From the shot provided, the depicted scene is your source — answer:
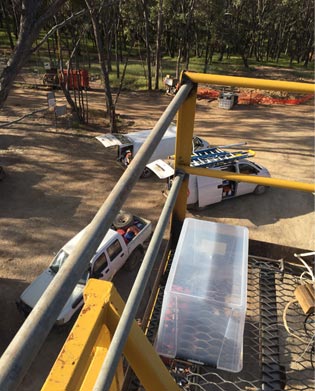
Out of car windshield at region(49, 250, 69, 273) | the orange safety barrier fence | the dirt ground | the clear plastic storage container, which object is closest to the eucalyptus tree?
car windshield at region(49, 250, 69, 273)

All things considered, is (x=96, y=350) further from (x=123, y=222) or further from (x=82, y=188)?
(x=82, y=188)

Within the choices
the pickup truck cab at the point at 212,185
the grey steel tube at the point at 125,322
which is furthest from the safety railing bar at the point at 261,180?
the pickup truck cab at the point at 212,185

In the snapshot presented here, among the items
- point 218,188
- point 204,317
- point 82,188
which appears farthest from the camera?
point 82,188

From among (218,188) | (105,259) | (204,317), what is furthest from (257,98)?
(204,317)

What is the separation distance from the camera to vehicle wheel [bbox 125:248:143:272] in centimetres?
950

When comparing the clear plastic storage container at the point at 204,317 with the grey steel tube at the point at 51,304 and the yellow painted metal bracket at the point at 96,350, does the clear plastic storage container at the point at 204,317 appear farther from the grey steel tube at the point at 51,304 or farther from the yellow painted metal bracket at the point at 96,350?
the grey steel tube at the point at 51,304

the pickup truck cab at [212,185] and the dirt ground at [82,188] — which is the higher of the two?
the pickup truck cab at [212,185]

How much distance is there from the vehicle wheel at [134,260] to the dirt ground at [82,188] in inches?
9.5

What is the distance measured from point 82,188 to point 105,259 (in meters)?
5.71

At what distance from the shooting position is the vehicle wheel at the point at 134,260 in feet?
31.2

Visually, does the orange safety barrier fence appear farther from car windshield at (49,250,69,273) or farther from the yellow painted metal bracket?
the yellow painted metal bracket

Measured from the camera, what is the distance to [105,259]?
28.2 feet

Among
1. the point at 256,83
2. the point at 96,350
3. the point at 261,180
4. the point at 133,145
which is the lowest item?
the point at 133,145

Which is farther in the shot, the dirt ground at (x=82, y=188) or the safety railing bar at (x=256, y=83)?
the dirt ground at (x=82, y=188)
